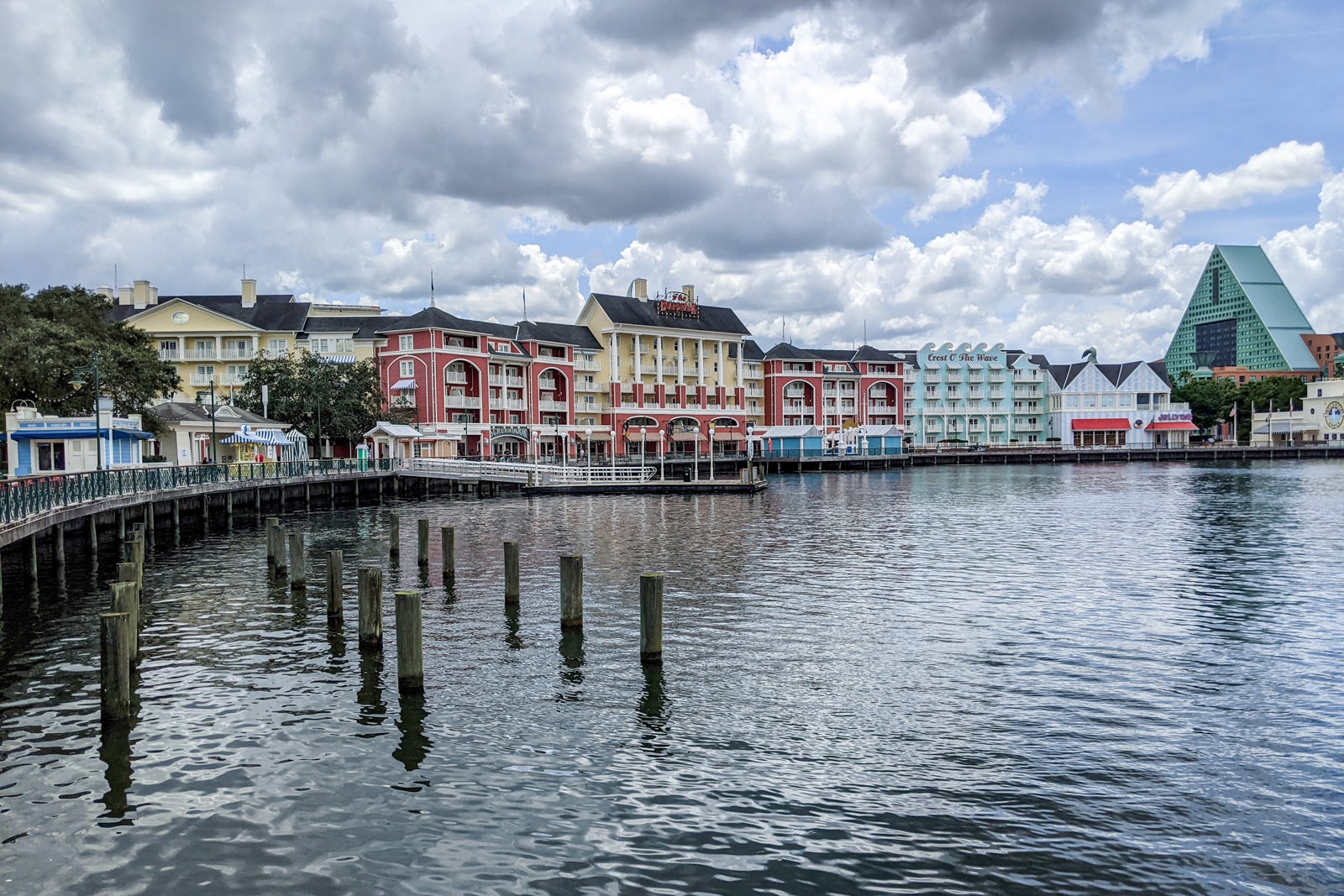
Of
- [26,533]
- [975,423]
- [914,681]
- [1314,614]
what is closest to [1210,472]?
[975,423]

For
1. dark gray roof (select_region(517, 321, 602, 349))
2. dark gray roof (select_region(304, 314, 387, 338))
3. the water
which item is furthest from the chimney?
the water

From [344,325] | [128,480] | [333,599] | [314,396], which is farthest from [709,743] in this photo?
[344,325]

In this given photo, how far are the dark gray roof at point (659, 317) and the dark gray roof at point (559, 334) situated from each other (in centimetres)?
362

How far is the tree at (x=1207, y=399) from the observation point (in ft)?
516

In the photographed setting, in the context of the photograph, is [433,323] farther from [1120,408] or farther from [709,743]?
[1120,408]

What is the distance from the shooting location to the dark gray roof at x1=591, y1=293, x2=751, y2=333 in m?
117

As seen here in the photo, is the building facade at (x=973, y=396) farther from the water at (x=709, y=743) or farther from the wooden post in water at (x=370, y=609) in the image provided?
the wooden post in water at (x=370, y=609)

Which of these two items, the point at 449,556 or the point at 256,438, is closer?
the point at 449,556

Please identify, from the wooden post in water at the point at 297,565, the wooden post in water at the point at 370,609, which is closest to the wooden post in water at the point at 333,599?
the wooden post in water at the point at 370,609

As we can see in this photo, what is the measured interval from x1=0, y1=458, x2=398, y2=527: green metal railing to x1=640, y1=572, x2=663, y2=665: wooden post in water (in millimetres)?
18158

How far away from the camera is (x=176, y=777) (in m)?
13.3

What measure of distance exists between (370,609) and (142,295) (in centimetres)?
9699

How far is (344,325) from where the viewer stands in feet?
330

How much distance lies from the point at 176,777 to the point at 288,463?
48635 millimetres
